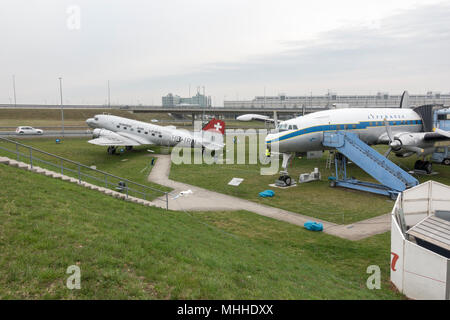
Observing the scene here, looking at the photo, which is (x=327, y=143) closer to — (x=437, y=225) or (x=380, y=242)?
(x=380, y=242)

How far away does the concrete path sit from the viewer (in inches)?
634

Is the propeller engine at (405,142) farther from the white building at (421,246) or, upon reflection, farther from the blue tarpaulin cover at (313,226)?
the blue tarpaulin cover at (313,226)

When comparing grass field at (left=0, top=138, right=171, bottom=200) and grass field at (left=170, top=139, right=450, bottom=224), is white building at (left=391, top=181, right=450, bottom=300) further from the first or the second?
grass field at (left=0, top=138, right=171, bottom=200)

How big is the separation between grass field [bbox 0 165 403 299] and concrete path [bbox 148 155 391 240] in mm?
1185

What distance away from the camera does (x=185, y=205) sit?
2008cm

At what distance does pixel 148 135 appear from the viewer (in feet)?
134

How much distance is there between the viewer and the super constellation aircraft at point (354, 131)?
83.6ft

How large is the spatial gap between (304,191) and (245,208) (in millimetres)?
6613

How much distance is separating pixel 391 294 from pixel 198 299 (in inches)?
270

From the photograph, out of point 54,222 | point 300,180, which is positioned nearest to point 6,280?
point 54,222

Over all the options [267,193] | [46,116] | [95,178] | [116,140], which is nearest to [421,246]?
[267,193]

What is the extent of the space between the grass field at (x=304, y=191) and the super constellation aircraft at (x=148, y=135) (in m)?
5.66

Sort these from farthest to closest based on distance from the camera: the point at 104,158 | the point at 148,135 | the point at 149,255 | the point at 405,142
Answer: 1. the point at 148,135
2. the point at 104,158
3. the point at 405,142
4. the point at 149,255

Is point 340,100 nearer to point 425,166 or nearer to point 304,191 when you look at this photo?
point 425,166
